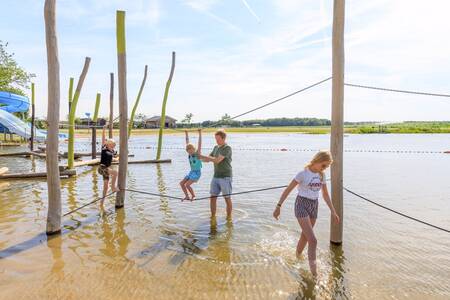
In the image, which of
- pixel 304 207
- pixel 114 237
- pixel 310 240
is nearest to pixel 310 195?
pixel 304 207

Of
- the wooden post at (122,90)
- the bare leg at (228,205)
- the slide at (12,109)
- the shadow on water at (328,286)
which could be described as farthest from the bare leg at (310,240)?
the slide at (12,109)

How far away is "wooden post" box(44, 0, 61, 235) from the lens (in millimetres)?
6648

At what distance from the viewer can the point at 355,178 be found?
1644cm

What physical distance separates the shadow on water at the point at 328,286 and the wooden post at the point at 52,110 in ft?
15.6

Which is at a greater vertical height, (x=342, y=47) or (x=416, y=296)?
(x=342, y=47)

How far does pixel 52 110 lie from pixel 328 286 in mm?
5642

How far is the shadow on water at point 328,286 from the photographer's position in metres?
4.68

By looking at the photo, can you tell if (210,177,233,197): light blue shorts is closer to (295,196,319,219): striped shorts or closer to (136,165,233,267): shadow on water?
(136,165,233,267): shadow on water

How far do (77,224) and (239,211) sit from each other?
154 inches

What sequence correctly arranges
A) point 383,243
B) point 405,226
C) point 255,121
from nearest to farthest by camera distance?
point 383,243
point 405,226
point 255,121

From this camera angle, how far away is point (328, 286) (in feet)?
16.2

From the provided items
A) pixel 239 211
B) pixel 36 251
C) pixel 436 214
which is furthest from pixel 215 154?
pixel 436 214

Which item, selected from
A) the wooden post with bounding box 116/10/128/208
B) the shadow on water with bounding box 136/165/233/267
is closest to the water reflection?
the shadow on water with bounding box 136/165/233/267

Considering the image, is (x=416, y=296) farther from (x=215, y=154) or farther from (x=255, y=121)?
(x=255, y=121)
